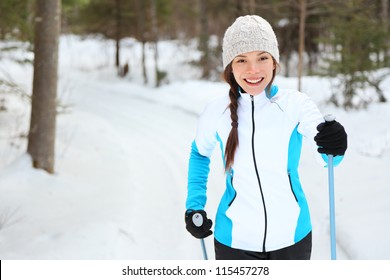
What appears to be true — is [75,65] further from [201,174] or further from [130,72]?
[201,174]

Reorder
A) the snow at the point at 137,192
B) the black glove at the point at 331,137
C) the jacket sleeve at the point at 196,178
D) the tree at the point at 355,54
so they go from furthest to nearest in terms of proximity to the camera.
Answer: the tree at the point at 355,54 < the snow at the point at 137,192 < the jacket sleeve at the point at 196,178 < the black glove at the point at 331,137

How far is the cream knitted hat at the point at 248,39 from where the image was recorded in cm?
215

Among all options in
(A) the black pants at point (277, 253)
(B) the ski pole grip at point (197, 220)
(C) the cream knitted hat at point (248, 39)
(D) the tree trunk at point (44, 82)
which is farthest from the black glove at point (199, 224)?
(D) the tree trunk at point (44, 82)

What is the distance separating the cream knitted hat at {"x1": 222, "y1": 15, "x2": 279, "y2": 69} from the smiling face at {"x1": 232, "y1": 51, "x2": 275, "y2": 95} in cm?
3

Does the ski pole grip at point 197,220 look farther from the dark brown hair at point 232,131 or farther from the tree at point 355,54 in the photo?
the tree at point 355,54

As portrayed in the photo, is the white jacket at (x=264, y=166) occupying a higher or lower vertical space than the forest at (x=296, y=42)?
lower

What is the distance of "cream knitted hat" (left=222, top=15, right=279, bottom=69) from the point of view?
215 centimetres

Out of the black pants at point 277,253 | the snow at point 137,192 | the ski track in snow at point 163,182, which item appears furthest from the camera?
the ski track in snow at point 163,182

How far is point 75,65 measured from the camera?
26484 mm

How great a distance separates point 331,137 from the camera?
6.61ft

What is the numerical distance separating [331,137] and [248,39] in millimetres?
607

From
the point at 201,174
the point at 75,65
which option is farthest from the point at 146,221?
the point at 75,65

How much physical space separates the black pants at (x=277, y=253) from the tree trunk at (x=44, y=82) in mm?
4608

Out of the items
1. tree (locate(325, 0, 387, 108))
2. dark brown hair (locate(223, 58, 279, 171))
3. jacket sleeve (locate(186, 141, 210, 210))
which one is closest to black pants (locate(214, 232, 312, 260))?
jacket sleeve (locate(186, 141, 210, 210))
